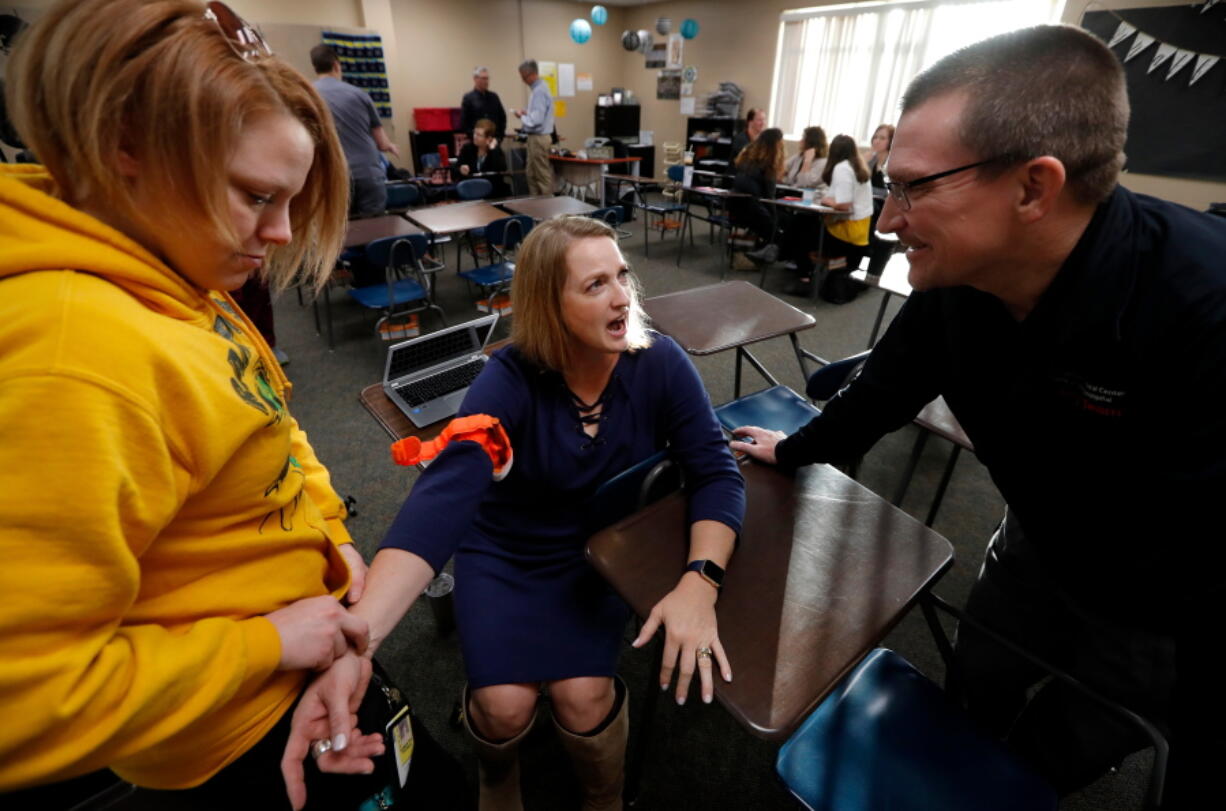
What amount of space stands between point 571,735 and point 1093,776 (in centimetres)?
105

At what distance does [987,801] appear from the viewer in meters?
0.97

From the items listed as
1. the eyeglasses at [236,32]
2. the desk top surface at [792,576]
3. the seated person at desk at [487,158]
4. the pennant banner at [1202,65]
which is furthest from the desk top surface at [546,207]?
the pennant banner at [1202,65]

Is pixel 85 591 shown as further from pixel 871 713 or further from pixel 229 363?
pixel 871 713

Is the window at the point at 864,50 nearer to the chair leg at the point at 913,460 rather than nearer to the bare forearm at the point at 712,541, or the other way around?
the chair leg at the point at 913,460

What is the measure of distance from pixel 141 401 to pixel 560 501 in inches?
36.9

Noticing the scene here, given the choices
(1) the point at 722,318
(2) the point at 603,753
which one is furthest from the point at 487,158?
(2) the point at 603,753

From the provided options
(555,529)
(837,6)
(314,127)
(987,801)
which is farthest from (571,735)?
(837,6)

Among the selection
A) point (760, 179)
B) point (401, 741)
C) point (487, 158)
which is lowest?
point (401, 741)

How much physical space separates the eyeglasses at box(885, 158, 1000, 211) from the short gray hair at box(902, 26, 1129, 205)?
14 millimetres

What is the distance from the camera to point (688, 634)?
93 centimetres

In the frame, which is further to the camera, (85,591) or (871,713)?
(871,713)

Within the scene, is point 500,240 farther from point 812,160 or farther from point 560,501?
point 812,160

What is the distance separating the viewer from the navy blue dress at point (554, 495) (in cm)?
115

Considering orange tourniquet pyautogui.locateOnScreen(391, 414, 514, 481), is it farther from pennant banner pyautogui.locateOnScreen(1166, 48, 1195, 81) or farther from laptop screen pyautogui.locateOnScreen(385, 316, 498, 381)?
pennant banner pyautogui.locateOnScreen(1166, 48, 1195, 81)
